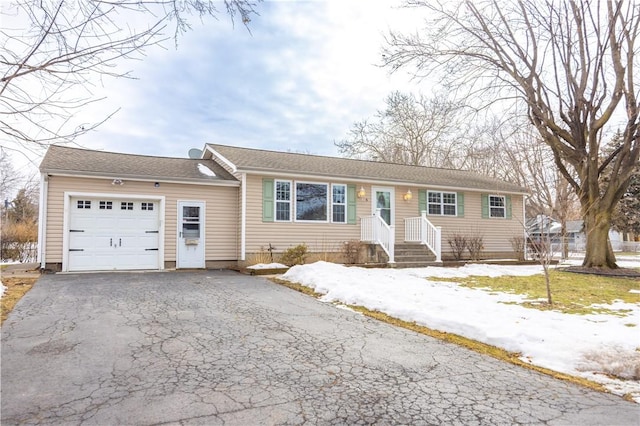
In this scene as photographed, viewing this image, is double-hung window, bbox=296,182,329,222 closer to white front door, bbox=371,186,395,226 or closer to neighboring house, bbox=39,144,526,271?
neighboring house, bbox=39,144,526,271

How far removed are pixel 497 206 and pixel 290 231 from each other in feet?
30.5

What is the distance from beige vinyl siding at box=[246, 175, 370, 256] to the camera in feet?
38.7

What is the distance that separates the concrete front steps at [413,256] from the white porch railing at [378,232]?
0.45 meters

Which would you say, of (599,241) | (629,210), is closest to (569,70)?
(599,241)

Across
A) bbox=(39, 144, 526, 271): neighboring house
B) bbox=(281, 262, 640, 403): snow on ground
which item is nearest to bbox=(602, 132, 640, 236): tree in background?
bbox=(39, 144, 526, 271): neighboring house

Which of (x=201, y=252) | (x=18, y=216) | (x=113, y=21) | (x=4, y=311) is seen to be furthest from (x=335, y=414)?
(x=18, y=216)

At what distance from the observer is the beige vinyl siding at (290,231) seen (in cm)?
1180

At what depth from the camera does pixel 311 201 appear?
42.0 feet

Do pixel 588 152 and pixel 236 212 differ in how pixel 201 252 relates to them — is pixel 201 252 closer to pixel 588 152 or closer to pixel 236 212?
pixel 236 212

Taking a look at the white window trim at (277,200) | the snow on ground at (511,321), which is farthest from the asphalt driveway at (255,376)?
the white window trim at (277,200)

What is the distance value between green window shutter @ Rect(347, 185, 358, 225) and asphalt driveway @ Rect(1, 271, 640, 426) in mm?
7759

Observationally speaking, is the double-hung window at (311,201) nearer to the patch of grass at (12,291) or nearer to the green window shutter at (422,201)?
the green window shutter at (422,201)

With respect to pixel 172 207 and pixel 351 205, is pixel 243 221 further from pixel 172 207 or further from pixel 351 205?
pixel 351 205

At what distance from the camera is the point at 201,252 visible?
11.8 m
